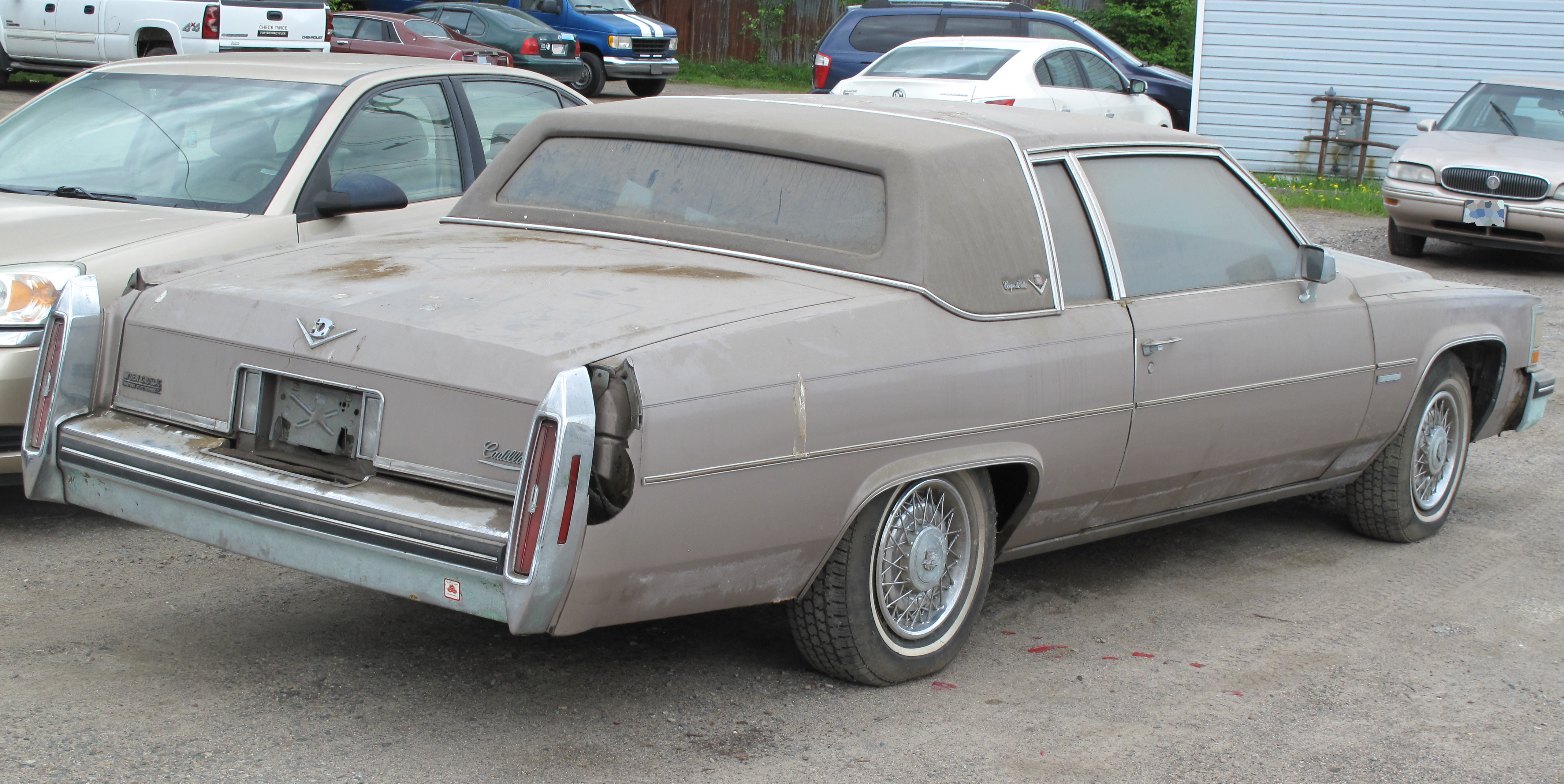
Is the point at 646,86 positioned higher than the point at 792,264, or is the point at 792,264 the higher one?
the point at 646,86

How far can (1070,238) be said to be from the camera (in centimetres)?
435

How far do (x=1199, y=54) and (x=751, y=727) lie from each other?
1631 centimetres

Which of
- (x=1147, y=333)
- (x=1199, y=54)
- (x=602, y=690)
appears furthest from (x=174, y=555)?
(x=1199, y=54)

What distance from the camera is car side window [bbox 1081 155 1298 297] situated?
452 cm

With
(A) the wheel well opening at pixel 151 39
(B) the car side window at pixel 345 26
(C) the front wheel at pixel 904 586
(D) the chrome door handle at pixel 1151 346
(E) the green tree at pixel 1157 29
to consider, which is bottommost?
(C) the front wheel at pixel 904 586

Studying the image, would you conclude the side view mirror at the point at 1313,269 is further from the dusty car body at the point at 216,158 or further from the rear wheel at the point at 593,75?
the rear wheel at the point at 593,75

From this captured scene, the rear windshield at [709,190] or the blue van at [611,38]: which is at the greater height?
the blue van at [611,38]

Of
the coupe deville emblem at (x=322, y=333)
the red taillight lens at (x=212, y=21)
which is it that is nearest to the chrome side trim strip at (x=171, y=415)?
the coupe deville emblem at (x=322, y=333)

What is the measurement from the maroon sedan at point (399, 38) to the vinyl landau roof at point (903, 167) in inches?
661

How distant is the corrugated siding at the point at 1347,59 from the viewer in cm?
1731


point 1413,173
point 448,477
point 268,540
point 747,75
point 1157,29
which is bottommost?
point 268,540

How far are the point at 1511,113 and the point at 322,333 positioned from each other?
39.6ft

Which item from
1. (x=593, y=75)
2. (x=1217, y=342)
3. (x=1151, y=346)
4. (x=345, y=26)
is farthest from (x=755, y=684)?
(x=593, y=75)

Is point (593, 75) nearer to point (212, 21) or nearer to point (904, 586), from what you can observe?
point (212, 21)
